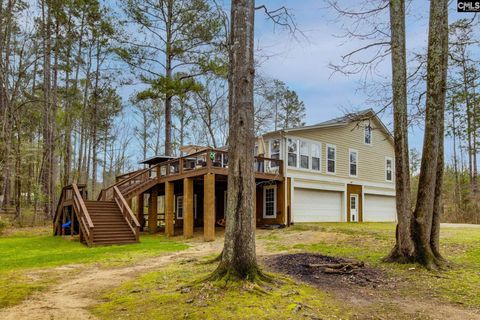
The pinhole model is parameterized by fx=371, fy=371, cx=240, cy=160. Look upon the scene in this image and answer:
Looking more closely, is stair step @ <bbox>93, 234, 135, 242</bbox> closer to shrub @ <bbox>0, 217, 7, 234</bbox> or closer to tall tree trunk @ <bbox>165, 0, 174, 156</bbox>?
shrub @ <bbox>0, 217, 7, 234</bbox>

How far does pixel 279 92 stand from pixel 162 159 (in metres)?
16.8

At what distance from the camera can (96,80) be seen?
2609cm

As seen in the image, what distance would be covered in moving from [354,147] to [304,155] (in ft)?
14.1

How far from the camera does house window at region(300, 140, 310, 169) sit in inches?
741

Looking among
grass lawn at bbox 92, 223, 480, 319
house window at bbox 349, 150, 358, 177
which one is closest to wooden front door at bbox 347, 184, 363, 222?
house window at bbox 349, 150, 358, 177

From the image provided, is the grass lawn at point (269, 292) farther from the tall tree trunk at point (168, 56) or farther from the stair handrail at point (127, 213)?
the tall tree trunk at point (168, 56)

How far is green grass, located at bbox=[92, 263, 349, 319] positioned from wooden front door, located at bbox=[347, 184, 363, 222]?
15766mm

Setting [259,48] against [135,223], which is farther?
[135,223]

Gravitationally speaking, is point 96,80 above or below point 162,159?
above

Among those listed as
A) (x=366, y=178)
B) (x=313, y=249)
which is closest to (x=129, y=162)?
(x=366, y=178)

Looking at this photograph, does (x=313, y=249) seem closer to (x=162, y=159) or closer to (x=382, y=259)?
(x=382, y=259)

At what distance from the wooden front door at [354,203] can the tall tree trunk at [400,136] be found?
12.9 meters

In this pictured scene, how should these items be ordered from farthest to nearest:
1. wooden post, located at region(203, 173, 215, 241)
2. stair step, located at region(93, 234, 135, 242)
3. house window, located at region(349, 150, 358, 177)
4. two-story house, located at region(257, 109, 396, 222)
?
house window, located at region(349, 150, 358, 177)
two-story house, located at region(257, 109, 396, 222)
wooden post, located at region(203, 173, 215, 241)
stair step, located at region(93, 234, 135, 242)

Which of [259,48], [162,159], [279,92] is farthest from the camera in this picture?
[279,92]
